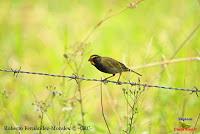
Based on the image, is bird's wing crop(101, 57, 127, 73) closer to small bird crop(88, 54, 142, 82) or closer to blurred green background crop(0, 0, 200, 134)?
small bird crop(88, 54, 142, 82)

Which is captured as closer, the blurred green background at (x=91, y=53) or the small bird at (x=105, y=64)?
the small bird at (x=105, y=64)

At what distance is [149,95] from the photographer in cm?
915

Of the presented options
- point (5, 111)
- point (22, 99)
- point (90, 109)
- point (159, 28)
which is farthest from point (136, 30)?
point (5, 111)

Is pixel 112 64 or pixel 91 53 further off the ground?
pixel 91 53

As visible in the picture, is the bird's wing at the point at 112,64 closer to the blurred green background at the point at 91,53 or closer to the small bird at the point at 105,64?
the small bird at the point at 105,64

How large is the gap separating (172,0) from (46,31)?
242 cm

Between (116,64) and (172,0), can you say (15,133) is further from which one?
(172,0)

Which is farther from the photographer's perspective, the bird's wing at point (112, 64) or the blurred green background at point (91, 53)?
the blurred green background at point (91, 53)

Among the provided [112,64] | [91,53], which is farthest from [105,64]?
[91,53]

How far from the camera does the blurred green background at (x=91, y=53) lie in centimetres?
757

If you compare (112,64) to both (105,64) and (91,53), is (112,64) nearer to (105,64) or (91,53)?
(105,64)

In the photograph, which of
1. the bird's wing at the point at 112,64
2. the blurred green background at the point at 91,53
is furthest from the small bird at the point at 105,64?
the blurred green background at the point at 91,53

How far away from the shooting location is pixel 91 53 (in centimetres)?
1069

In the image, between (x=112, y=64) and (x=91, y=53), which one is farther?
(x=91, y=53)
